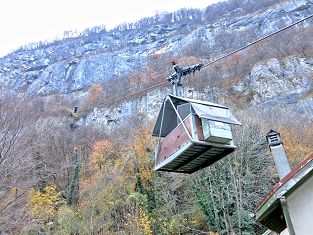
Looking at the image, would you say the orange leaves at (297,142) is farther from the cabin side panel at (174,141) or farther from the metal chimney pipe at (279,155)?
the cabin side panel at (174,141)

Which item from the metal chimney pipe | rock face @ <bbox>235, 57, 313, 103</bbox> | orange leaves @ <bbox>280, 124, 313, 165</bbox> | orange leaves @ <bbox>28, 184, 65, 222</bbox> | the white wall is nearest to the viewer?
the white wall

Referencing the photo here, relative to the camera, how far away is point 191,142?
4.13 meters

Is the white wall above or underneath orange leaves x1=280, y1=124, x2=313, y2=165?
underneath

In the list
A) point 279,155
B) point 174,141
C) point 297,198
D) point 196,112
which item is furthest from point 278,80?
point 196,112

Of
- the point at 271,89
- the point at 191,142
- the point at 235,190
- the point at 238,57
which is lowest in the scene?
the point at 191,142

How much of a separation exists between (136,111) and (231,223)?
24731mm

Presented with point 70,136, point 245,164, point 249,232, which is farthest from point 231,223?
point 70,136

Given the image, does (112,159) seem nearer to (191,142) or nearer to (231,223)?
(231,223)

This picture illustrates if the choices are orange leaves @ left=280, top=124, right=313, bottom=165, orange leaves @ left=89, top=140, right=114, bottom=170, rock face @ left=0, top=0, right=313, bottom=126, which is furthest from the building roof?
rock face @ left=0, top=0, right=313, bottom=126

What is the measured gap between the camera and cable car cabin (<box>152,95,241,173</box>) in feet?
13.8

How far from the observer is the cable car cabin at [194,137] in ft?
13.8

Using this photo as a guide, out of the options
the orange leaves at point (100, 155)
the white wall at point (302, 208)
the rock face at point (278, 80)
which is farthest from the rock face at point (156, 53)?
the white wall at point (302, 208)

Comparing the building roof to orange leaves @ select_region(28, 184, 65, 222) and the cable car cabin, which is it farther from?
orange leaves @ select_region(28, 184, 65, 222)

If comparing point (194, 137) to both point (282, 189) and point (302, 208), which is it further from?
point (302, 208)
